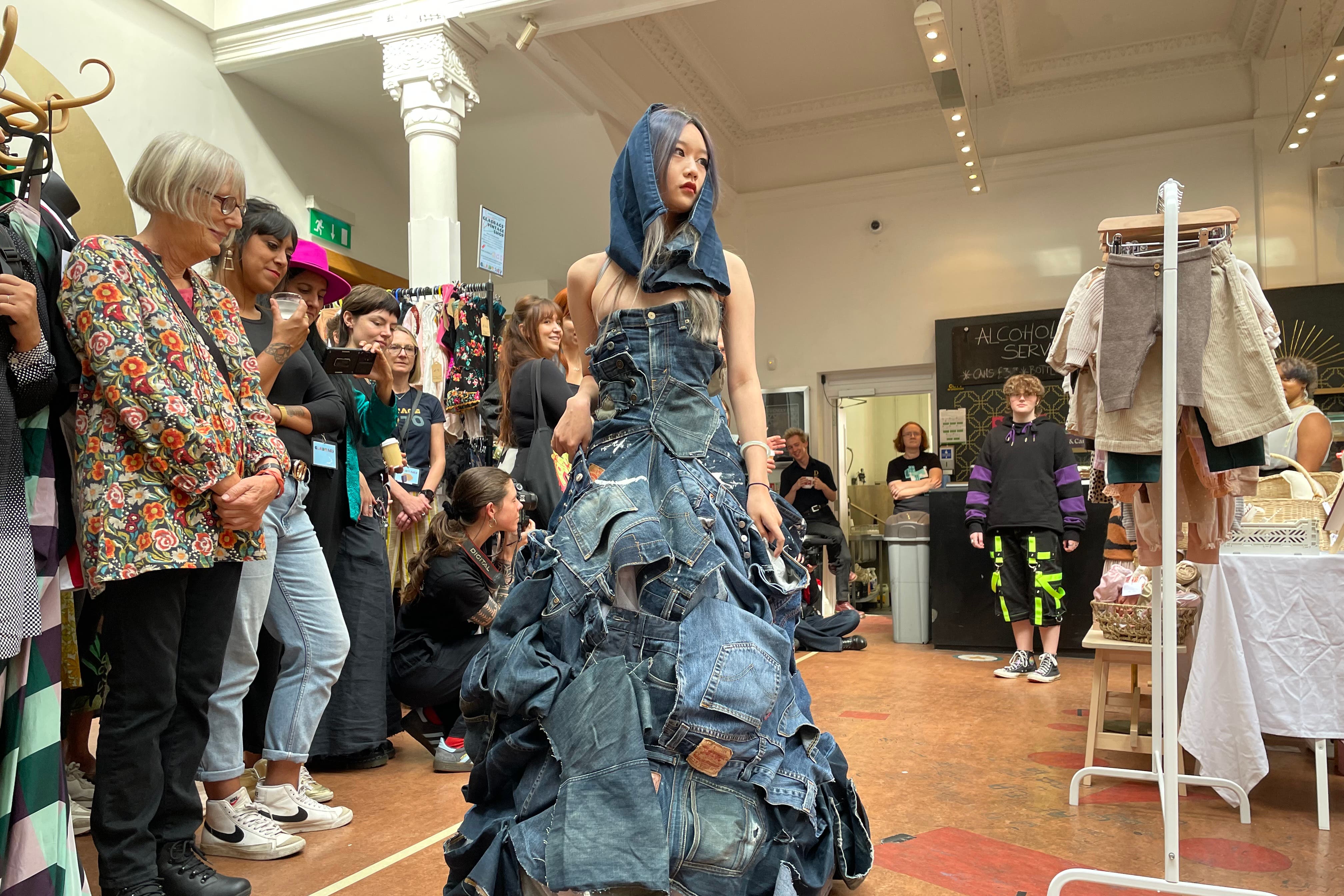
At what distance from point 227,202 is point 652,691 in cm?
144

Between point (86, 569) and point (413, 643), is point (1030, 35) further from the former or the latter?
point (86, 569)

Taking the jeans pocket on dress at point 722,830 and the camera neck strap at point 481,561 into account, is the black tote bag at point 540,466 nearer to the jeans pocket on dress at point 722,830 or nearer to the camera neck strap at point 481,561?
the camera neck strap at point 481,561

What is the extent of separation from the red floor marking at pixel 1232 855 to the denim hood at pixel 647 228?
1.95 metres

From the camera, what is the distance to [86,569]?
74.4 inches

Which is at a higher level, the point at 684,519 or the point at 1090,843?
the point at 684,519

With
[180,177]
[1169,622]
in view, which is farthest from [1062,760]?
[180,177]

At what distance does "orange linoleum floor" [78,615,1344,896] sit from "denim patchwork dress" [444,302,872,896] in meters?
0.43

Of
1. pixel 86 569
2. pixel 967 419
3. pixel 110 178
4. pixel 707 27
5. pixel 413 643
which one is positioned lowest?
pixel 413 643

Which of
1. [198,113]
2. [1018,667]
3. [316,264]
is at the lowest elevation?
[1018,667]

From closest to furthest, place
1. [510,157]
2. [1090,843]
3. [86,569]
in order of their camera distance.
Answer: [86,569] → [1090,843] → [510,157]

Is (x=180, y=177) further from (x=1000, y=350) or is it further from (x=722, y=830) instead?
(x=1000, y=350)

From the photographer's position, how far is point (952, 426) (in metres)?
9.78

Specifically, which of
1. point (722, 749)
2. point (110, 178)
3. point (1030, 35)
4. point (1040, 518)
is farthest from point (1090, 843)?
point (1030, 35)

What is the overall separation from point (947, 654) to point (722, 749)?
4.73 m
